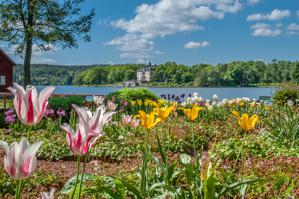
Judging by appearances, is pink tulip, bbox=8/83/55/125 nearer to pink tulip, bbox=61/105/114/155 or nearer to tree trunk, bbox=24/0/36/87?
pink tulip, bbox=61/105/114/155

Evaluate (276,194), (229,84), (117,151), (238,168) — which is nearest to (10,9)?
(117,151)

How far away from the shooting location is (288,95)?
17.6m

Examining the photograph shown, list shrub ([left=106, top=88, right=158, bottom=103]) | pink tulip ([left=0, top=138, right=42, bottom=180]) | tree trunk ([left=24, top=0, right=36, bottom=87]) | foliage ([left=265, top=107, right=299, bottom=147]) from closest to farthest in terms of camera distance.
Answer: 1. pink tulip ([left=0, top=138, right=42, bottom=180])
2. foliage ([left=265, top=107, right=299, bottom=147])
3. shrub ([left=106, top=88, right=158, bottom=103])
4. tree trunk ([left=24, top=0, right=36, bottom=87])

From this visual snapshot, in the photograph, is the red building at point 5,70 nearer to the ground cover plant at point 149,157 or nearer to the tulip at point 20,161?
the ground cover plant at point 149,157

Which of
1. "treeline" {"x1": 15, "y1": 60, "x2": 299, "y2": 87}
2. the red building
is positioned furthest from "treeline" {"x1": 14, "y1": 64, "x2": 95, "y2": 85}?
the red building

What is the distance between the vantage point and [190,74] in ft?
286

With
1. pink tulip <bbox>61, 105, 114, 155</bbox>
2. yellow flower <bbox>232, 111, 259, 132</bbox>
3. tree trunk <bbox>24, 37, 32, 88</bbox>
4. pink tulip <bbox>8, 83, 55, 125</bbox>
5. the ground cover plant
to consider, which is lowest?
the ground cover plant

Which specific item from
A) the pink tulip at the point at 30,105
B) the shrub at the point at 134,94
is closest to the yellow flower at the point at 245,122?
the pink tulip at the point at 30,105

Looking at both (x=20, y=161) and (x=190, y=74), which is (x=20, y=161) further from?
(x=190, y=74)

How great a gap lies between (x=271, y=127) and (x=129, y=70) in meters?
96.7

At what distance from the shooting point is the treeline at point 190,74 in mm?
72812

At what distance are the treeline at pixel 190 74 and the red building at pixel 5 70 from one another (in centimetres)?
1689

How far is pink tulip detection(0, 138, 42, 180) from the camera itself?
5.20ft

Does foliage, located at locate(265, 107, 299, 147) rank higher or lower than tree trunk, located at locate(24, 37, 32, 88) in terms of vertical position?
lower
